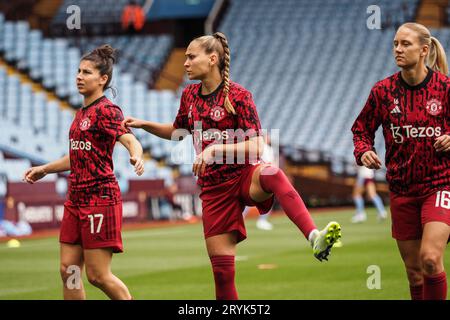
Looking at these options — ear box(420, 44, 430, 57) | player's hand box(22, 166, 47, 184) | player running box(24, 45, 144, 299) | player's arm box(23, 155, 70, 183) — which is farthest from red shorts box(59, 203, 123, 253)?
ear box(420, 44, 430, 57)

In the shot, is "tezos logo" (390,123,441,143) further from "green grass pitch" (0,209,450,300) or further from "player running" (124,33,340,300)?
"green grass pitch" (0,209,450,300)

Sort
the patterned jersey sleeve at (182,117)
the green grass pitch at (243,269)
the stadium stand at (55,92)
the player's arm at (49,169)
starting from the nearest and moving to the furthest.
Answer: the patterned jersey sleeve at (182,117) → the player's arm at (49,169) → the green grass pitch at (243,269) → the stadium stand at (55,92)

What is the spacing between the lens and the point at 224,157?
7.23 metres

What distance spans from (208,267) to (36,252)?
14.5ft

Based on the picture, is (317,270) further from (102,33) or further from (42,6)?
(42,6)

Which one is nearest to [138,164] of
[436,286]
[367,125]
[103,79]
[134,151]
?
[134,151]

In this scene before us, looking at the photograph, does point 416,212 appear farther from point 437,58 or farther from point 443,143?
point 437,58

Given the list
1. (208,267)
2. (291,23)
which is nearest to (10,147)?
(208,267)

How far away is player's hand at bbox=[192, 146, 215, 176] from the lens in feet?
22.6

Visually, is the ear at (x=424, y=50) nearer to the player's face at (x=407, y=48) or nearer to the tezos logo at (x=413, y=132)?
the player's face at (x=407, y=48)

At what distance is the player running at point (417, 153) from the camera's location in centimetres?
699

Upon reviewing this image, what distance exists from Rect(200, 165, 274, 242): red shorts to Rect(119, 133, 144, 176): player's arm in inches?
23.9

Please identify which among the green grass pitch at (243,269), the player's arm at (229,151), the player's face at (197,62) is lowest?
the green grass pitch at (243,269)

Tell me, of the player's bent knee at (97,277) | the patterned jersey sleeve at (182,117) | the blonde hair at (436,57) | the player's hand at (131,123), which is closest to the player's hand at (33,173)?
the player's hand at (131,123)
